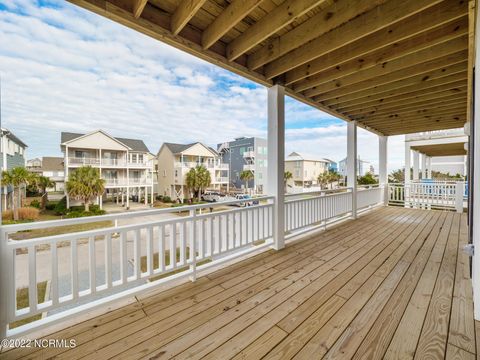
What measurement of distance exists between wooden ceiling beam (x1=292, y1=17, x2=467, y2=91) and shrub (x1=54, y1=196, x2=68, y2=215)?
356 centimetres

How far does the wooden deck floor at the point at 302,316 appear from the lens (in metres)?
1.34

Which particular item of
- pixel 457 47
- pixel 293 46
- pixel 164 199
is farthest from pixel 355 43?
pixel 164 199

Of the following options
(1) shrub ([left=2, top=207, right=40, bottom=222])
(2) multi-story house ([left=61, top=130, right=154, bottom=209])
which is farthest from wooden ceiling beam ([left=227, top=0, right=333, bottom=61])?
(1) shrub ([left=2, top=207, right=40, bottom=222])

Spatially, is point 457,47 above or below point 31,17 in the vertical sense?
below

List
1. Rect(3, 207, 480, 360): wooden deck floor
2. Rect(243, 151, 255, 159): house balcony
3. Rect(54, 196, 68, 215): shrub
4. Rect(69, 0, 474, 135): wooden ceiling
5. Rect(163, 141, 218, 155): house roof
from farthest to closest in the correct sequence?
1. Rect(243, 151, 255, 159): house balcony
2. Rect(163, 141, 218, 155): house roof
3. Rect(54, 196, 68, 215): shrub
4. Rect(69, 0, 474, 135): wooden ceiling
5. Rect(3, 207, 480, 360): wooden deck floor

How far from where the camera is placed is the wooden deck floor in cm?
134

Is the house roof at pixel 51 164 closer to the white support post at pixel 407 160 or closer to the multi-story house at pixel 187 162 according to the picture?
the multi-story house at pixel 187 162

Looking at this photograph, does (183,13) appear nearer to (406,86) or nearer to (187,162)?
(406,86)

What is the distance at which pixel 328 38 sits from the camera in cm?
229

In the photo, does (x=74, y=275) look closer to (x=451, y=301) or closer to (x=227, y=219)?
(x=227, y=219)

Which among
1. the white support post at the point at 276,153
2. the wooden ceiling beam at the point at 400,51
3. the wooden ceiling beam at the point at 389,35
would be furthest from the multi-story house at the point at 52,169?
the wooden ceiling beam at the point at 400,51

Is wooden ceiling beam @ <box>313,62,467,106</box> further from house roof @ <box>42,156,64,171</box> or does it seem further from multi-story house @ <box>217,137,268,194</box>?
multi-story house @ <box>217,137,268,194</box>

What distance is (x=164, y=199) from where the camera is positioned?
11.3ft

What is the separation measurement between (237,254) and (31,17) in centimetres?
346
